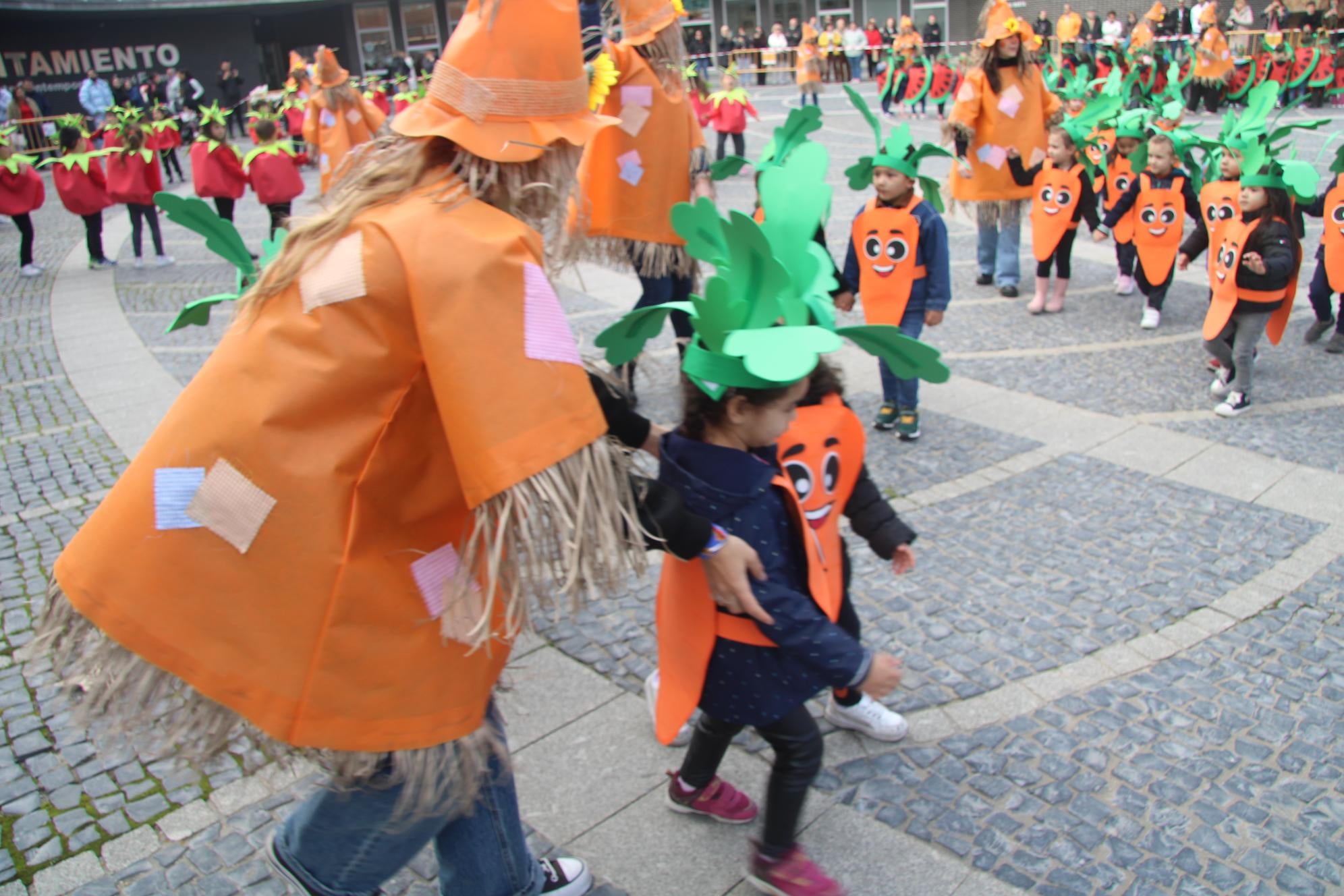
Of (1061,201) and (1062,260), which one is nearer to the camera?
(1061,201)

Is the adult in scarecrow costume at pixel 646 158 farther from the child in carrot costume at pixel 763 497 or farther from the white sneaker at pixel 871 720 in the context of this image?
the child in carrot costume at pixel 763 497

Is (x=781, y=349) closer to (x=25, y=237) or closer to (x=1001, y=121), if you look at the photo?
(x=1001, y=121)

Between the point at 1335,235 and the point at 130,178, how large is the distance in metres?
10.6

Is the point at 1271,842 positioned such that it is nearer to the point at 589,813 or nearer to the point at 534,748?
the point at 589,813

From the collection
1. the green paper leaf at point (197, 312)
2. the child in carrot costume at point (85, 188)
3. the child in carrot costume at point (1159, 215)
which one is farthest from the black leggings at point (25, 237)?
the child in carrot costume at point (1159, 215)

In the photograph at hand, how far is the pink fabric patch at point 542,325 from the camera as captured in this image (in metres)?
1.57

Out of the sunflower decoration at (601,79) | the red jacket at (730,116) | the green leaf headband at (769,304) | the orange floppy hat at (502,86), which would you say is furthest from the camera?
the red jacket at (730,116)

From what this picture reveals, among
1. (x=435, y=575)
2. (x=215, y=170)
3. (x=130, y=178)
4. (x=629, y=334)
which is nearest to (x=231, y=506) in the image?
(x=435, y=575)

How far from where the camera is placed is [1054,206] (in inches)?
281

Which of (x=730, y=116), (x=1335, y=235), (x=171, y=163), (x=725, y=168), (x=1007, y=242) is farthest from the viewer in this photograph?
(x=171, y=163)

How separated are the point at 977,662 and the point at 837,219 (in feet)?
26.0

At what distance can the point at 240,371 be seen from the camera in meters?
1.60

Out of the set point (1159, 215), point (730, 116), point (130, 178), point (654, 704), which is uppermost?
point (730, 116)

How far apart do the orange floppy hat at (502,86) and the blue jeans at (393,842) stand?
1076 mm
